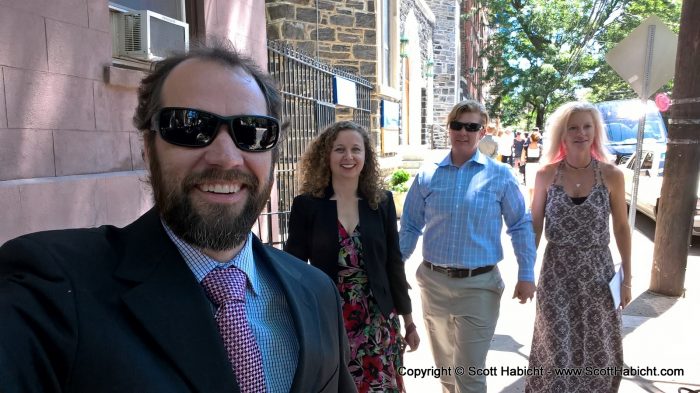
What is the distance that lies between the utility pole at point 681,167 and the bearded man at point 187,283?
5.42m

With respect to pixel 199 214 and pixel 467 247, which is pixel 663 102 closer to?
pixel 467 247

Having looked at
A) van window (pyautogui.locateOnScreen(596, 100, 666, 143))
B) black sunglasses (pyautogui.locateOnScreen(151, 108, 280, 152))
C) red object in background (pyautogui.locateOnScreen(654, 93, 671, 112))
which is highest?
red object in background (pyautogui.locateOnScreen(654, 93, 671, 112))

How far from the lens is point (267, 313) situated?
1.30 meters

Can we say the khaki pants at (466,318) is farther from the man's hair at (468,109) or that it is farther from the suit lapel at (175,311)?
the suit lapel at (175,311)

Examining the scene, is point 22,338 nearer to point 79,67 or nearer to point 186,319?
point 186,319

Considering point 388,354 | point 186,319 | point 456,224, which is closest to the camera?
point 186,319

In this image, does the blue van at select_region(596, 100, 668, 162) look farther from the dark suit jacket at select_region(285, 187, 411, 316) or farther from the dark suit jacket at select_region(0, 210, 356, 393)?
the dark suit jacket at select_region(0, 210, 356, 393)

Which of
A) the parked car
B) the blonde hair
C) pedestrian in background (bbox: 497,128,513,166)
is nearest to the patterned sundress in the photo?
the blonde hair

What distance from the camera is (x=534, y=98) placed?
3303cm

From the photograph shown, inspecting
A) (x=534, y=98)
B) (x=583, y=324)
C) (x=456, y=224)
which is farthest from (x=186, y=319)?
(x=534, y=98)

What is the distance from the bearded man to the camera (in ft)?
2.95

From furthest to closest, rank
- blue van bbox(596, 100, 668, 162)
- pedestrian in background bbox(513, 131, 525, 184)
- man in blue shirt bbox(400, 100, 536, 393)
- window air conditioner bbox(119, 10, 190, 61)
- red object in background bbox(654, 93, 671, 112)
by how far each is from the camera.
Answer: pedestrian in background bbox(513, 131, 525, 184), red object in background bbox(654, 93, 671, 112), blue van bbox(596, 100, 668, 162), window air conditioner bbox(119, 10, 190, 61), man in blue shirt bbox(400, 100, 536, 393)

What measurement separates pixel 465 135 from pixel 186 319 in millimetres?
2709

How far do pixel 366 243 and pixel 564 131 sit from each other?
5.39 feet
